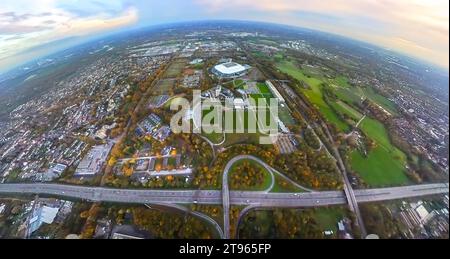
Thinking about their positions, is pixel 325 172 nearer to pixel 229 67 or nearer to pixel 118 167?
pixel 118 167

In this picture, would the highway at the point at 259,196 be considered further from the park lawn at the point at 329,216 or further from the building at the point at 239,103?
the building at the point at 239,103

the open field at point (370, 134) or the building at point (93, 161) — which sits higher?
the open field at point (370, 134)

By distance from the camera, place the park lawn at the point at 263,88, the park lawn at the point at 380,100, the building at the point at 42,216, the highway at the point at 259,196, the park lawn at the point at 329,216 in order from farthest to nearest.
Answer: the park lawn at the point at 263,88 → the park lawn at the point at 380,100 → the highway at the point at 259,196 → the building at the point at 42,216 → the park lawn at the point at 329,216

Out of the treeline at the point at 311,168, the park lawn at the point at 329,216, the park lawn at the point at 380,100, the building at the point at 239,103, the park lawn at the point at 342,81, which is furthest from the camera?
the park lawn at the point at 342,81

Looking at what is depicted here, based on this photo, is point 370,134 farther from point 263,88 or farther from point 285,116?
point 263,88

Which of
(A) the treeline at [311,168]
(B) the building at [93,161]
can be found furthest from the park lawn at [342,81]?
(B) the building at [93,161]

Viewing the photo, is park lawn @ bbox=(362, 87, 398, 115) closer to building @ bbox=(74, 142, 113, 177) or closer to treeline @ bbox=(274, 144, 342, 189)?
treeline @ bbox=(274, 144, 342, 189)

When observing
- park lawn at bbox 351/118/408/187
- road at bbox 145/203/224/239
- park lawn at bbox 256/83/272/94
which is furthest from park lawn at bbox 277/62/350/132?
road at bbox 145/203/224/239
